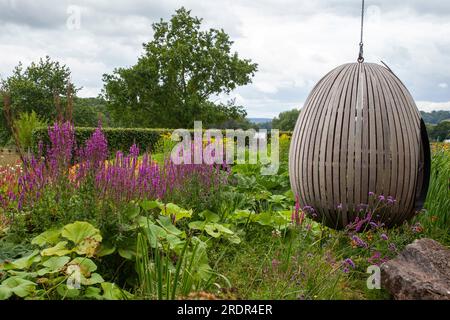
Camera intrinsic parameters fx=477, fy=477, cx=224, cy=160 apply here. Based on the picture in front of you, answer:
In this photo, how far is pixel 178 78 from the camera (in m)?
23.8

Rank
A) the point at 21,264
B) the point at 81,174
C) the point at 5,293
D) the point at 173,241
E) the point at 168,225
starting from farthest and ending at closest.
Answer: the point at 168,225 → the point at 81,174 → the point at 173,241 → the point at 21,264 → the point at 5,293

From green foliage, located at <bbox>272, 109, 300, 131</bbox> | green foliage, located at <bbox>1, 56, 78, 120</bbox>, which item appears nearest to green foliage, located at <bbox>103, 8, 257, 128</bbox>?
green foliage, located at <bbox>1, 56, 78, 120</bbox>

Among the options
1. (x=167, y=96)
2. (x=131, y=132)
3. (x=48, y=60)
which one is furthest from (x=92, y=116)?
(x=131, y=132)

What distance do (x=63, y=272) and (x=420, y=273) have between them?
234 centimetres

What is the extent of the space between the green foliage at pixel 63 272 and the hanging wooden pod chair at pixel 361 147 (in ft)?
6.83

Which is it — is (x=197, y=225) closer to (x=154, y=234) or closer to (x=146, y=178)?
(x=146, y=178)

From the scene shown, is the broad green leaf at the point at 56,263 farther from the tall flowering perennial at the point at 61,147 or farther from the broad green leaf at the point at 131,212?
the tall flowering perennial at the point at 61,147

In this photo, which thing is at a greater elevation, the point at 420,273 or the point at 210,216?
the point at 210,216

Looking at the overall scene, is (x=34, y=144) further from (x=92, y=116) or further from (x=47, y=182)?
(x=92, y=116)

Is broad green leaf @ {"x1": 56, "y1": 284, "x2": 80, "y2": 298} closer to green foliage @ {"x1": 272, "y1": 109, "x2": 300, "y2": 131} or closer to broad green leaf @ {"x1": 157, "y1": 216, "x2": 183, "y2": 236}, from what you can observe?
broad green leaf @ {"x1": 157, "y1": 216, "x2": 183, "y2": 236}

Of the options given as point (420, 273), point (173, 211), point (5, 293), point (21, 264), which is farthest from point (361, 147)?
point (5, 293)

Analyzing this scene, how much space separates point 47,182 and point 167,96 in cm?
2051

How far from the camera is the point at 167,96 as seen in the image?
23.6m

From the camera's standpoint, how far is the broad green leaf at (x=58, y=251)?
2754 millimetres
